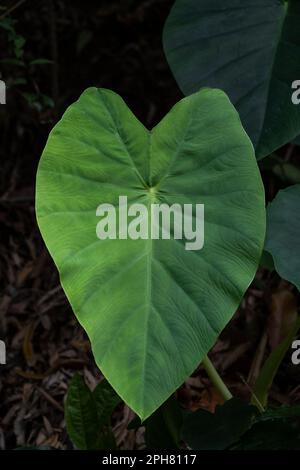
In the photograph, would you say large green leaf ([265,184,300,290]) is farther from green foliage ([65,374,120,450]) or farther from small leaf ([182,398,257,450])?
green foliage ([65,374,120,450])

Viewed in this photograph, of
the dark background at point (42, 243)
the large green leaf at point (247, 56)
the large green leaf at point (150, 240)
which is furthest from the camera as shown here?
the dark background at point (42, 243)

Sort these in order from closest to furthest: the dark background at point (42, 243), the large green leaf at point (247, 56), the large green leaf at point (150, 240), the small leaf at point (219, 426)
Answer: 1. the large green leaf at point (150, 240)
2. the small leaf at point (219, 426)
3. the large green leaf at point (247, 56)
4. the dark background at point (42, 243)

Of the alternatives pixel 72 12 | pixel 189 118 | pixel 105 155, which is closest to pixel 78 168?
pixel 105 155

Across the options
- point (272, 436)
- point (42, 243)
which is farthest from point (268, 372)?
point (42, 243)
